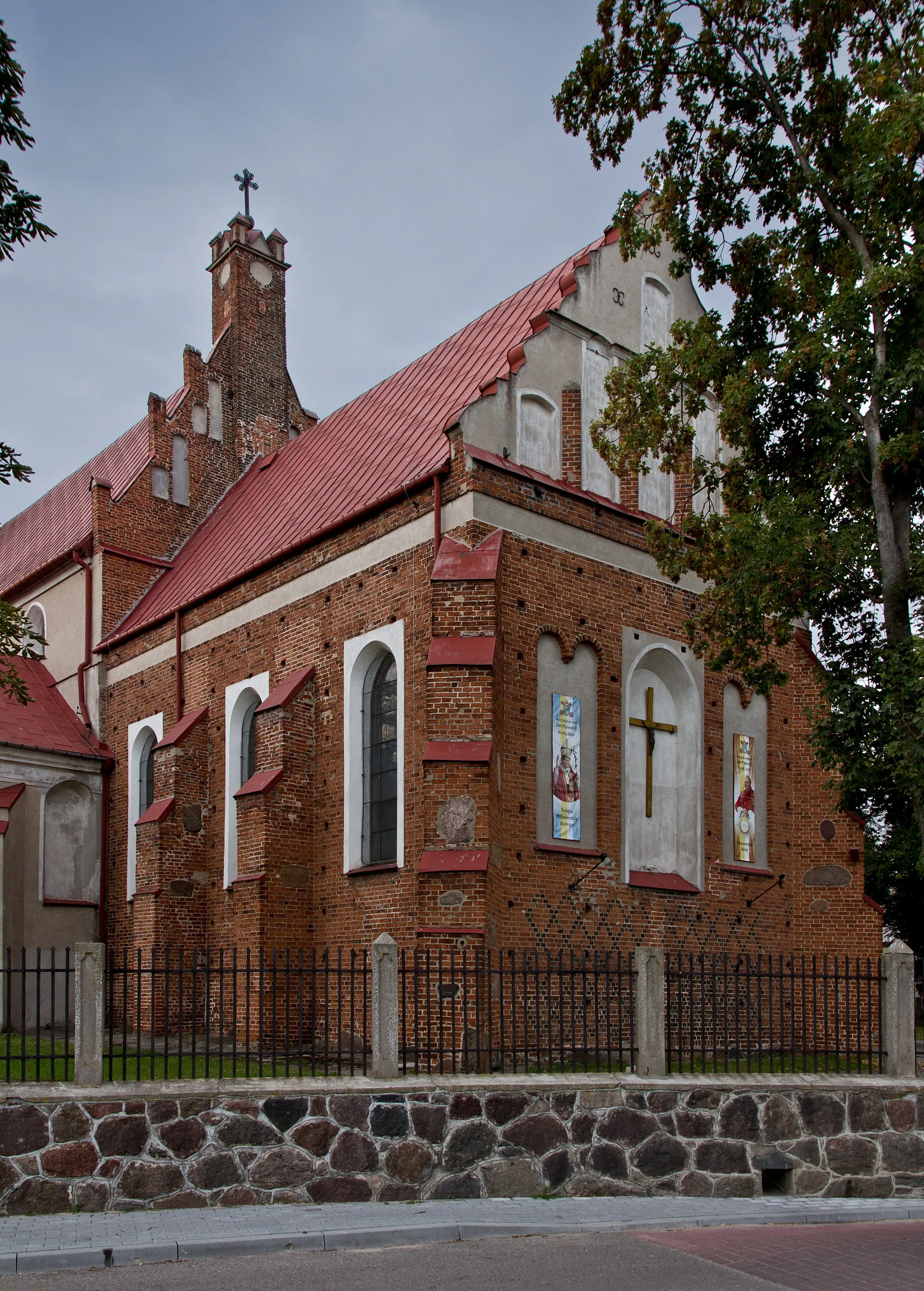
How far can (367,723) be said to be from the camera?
1673 centimetres

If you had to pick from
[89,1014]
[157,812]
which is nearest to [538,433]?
[157,812]

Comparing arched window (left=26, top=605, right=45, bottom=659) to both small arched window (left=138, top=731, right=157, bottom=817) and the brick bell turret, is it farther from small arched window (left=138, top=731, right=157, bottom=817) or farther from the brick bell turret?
the brick bell turret

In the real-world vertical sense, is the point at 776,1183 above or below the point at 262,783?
below

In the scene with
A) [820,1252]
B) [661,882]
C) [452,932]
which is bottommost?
[820,1252]

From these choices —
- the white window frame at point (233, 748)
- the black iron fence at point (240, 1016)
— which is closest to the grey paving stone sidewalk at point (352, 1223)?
the black iron fence at point (240, 1016)

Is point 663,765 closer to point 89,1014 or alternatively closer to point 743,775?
point 743,775

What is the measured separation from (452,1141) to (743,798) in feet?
30.2

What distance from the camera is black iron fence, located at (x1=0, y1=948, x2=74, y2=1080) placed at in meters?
9.21

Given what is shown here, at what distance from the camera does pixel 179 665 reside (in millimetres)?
20891

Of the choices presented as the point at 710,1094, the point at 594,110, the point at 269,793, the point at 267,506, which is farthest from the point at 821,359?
the point at 267,506

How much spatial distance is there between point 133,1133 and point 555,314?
456 inches

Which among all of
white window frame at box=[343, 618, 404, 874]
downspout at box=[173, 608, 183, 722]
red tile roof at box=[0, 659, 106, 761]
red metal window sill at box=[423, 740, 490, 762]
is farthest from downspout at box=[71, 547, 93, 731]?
red metal window sill at box=[423, 740, 490, 762]

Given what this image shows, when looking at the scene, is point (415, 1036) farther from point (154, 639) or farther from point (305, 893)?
point (154, 639)

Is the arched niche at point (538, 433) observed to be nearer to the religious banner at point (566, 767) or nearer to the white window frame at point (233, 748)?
the religious banner at point (566, 767)
